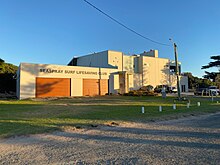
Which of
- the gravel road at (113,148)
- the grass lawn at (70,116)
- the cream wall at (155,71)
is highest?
the cream wall at (155,71)

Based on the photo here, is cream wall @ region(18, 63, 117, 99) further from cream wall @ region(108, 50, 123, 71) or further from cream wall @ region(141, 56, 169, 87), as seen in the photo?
cream wall @ region(141, 56, 169, 87)

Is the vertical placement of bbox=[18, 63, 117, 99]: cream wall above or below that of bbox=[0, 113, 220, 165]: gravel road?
above

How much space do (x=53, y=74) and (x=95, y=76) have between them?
786 cm

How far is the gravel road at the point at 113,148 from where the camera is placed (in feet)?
17.0

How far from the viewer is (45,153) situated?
5836mm

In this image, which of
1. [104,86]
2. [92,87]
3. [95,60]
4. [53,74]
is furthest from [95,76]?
[95,60]

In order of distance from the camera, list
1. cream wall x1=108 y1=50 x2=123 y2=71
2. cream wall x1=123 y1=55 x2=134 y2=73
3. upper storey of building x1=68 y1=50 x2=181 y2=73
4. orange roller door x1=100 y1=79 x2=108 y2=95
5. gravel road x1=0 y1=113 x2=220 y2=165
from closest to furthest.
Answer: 1. gravel road x1=0 y1=113 x2=220 y2=165
2. orange roller door x1=100 y1=79 x2=108 y2=95
3. cream wall x1=108 y1=50 x2=123 y2=71
4. upper storey of building x1=68 y1=50 x2=181 y2=73
5. cream wall x1=123 y1=55 x2=134 y2=73

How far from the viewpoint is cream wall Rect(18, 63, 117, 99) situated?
32219 mm

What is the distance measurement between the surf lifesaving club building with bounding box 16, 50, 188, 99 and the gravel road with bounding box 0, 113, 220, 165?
1042 inches

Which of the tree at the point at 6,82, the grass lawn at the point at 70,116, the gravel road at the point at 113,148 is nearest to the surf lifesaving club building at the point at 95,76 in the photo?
the tree at the point at 6,82

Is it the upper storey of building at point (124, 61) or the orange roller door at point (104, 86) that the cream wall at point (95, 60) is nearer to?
the upper storey of building at point (124, 61)

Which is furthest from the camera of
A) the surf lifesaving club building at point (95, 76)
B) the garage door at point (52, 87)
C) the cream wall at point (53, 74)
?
the garage door at point (52, 87)

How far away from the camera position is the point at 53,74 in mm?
35156

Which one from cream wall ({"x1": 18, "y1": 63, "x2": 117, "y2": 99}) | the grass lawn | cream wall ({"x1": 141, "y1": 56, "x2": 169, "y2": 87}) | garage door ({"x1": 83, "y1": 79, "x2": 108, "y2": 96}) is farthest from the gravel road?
cream wall ({"x1": 141, "y1": 56, "x2": 169, "y2": 87})
